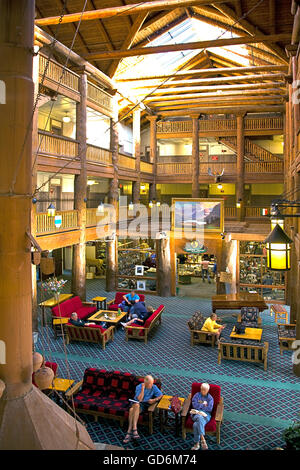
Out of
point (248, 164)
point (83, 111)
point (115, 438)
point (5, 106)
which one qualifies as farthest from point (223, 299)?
point (5, 106)

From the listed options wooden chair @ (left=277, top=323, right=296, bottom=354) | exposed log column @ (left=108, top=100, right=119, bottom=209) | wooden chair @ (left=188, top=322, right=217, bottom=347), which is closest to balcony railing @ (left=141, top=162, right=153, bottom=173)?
exposed log column @ (left=108, top=100, right=119, bottom=209)

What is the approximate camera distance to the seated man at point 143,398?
278 inches

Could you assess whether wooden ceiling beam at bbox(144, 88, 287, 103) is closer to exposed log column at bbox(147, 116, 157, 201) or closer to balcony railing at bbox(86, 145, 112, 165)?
exposed log column at bbox(147, 116, 157, 201)

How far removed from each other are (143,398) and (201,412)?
4.00 feet

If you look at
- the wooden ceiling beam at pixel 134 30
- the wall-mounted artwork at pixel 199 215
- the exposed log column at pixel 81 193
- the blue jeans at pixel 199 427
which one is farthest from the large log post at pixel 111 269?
the blue jeans at pixel 199 427

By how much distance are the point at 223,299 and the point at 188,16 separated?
1330 cm

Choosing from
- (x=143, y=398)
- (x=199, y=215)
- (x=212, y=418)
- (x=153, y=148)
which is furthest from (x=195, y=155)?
(x=212, y=418)

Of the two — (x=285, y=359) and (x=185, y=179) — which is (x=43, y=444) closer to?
(x=285, y=359)

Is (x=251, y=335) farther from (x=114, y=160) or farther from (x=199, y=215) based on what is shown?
(x=114, y=160)

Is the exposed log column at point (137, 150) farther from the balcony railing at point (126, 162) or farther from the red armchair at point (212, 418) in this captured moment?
the red armchair at point (212, 418)

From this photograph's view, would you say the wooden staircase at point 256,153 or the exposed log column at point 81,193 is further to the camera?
the wooden staircase at point 256,153

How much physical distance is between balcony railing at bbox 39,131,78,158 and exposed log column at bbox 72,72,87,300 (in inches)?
17.8

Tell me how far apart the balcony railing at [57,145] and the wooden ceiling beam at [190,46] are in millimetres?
3812

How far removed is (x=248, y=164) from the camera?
76.5 feet
